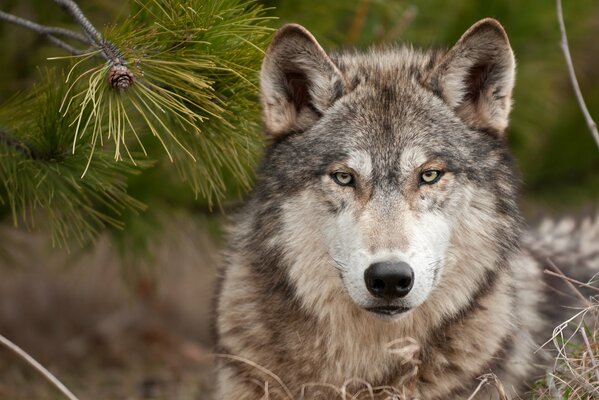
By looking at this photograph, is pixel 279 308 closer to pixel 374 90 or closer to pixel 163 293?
pixel 374 90

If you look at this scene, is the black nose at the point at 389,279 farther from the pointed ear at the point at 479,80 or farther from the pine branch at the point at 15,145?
the pine branch at the point at 15,145

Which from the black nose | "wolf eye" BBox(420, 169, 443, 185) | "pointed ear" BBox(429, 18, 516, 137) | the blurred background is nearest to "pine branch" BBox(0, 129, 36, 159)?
the blurred background

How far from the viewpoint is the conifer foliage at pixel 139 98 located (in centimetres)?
378

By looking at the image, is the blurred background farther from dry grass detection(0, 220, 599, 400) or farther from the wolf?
the wolf

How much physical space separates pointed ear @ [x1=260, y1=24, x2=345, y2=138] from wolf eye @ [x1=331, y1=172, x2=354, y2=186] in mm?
370

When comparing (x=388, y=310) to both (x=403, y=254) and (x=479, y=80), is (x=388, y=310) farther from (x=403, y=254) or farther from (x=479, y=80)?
(x=479, y=80)

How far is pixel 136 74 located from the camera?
3.74 m

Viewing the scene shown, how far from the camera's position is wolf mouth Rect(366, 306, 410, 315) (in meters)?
3.74

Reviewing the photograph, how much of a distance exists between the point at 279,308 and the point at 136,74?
130 centimetres

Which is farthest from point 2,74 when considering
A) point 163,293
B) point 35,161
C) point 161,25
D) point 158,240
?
point 163,293

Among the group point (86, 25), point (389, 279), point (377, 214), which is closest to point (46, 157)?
point (86, 25)

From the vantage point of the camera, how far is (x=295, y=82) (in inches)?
169

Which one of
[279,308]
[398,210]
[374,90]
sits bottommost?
[279,308]

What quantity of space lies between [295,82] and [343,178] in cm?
58
